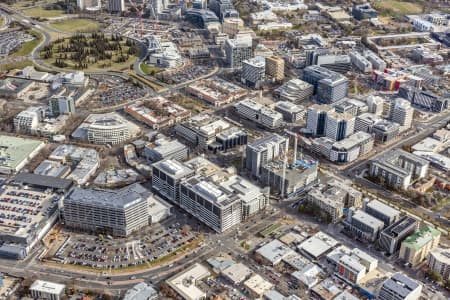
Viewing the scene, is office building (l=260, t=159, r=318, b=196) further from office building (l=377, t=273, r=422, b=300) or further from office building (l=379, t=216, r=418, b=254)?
office building (l=377, t=273, r=422, b=300)

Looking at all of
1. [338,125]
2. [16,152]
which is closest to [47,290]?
[16,152]

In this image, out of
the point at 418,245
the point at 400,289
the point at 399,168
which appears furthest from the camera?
the point at 399,168

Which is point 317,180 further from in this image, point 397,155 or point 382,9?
point 382,9

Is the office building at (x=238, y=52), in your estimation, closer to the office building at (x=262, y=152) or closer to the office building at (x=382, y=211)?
the office building at (x=262, y=152)

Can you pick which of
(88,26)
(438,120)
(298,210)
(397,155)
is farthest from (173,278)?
(88,26)

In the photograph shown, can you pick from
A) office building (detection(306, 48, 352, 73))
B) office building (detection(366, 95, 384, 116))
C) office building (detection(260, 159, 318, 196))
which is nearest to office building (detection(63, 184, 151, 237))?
office building (detection(260, 159, 318, 196))

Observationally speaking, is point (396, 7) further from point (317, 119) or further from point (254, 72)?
point (317, 119)
